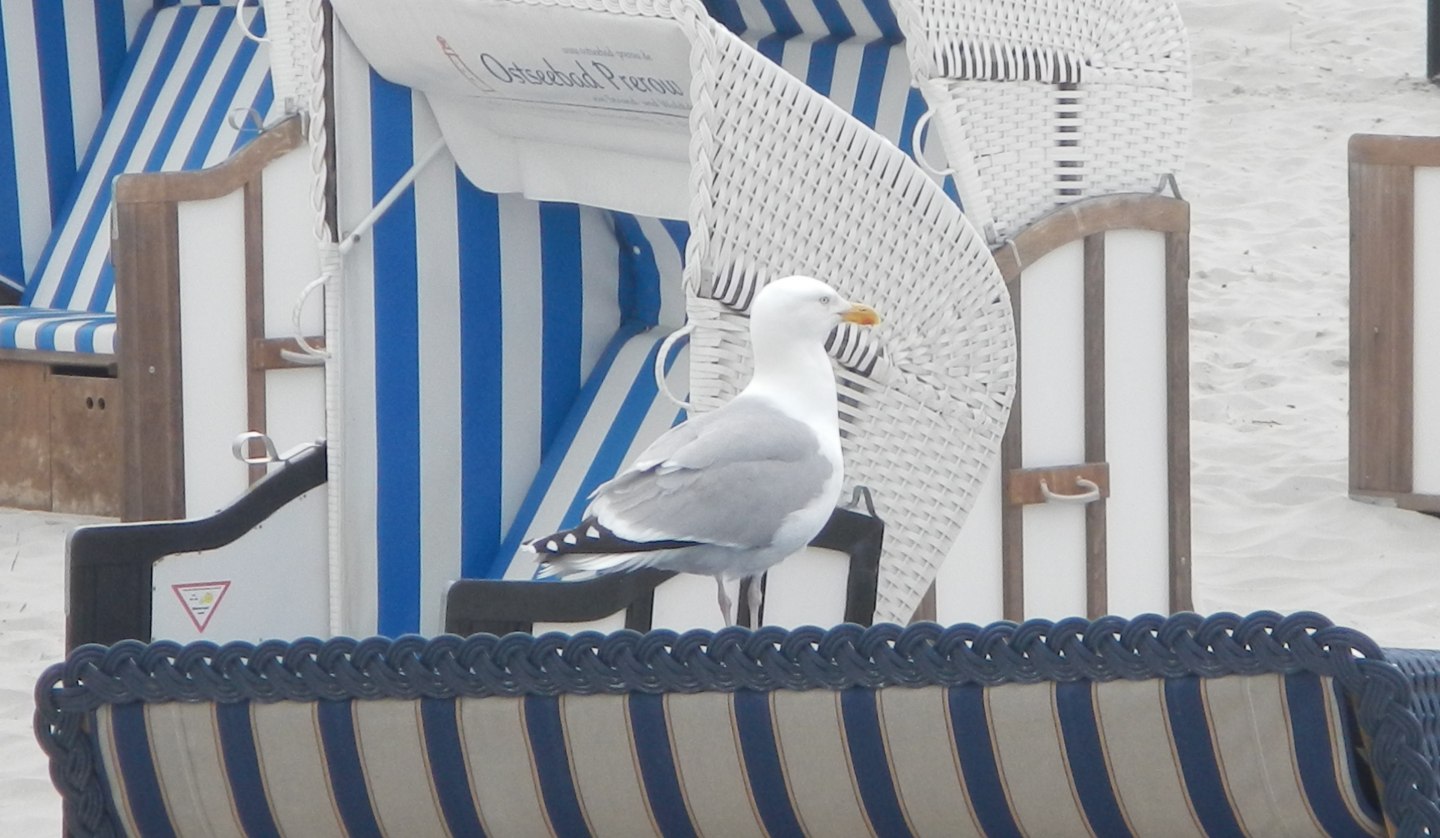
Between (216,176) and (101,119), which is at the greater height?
(101,119)

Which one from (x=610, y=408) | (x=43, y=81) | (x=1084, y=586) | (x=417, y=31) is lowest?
(x=1084, y=586)

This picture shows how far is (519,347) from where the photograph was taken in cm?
366

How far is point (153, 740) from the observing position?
168cm

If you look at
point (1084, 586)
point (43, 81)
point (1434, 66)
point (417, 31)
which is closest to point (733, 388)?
point (417, 31)

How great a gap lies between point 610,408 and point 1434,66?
21.6 feet

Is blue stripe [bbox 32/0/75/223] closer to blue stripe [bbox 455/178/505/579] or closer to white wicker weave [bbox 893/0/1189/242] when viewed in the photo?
blue stripe [bbox 455/178/505/579]

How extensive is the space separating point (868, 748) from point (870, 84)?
7.28 feet

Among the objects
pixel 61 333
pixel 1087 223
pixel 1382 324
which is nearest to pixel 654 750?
pixel 1087 223

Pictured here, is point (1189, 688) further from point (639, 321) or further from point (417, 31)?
point (639, 321)

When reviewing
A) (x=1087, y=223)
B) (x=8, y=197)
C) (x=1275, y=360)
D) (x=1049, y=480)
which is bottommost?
(x=1049, y=480)

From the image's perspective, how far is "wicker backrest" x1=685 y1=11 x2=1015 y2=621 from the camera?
8.65ft

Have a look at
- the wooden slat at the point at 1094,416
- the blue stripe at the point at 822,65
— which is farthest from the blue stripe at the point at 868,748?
the blue stripe at the point at 822,65

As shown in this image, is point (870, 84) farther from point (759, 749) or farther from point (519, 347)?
point (759, 749)

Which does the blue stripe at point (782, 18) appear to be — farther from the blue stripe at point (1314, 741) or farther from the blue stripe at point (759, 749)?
the blue stripe at point (1314, 741)
